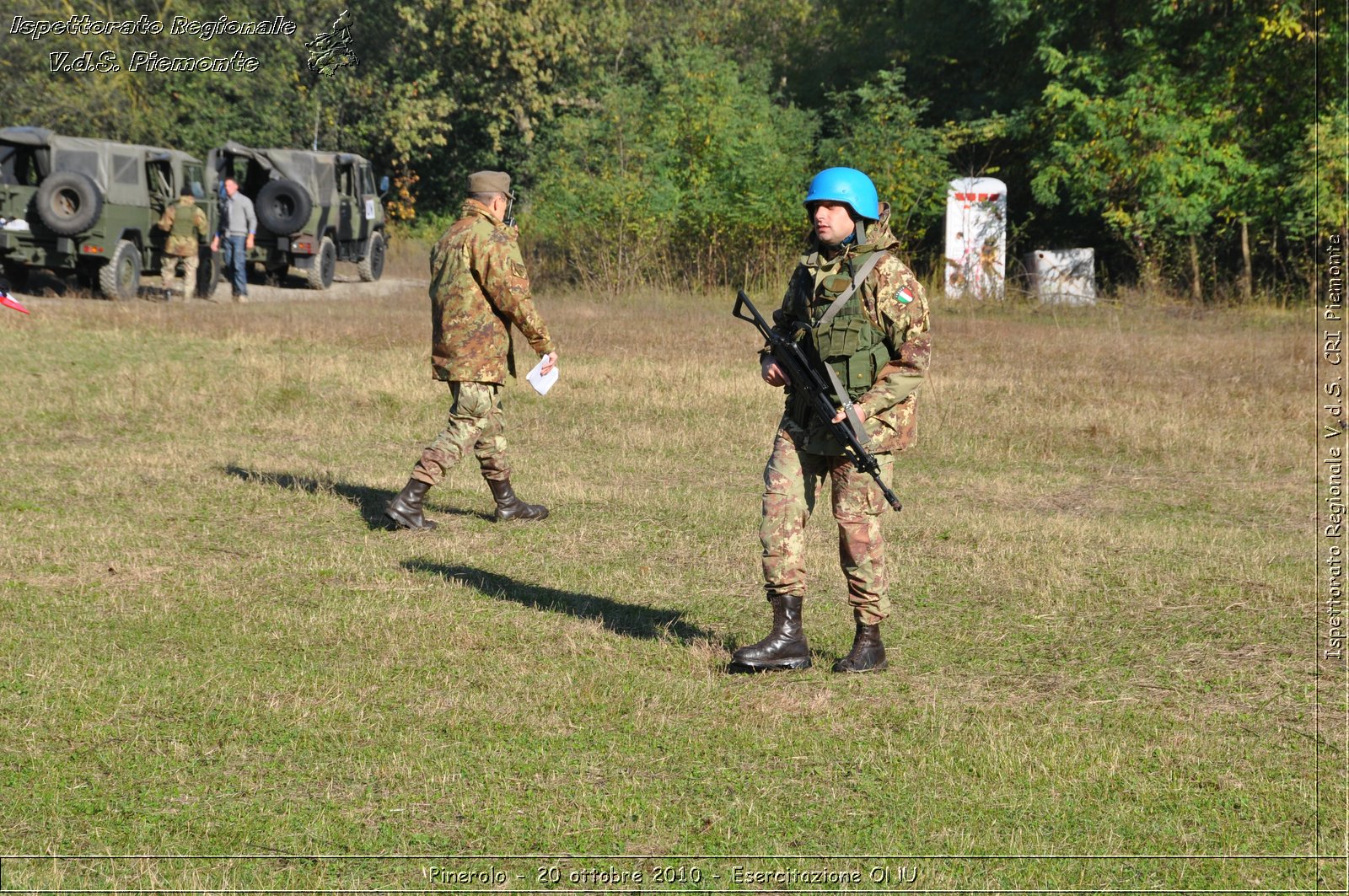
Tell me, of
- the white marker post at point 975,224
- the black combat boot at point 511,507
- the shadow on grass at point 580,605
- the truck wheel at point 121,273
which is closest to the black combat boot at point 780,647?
the shadow on grass at point 580,605

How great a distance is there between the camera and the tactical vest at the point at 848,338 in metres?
5.21

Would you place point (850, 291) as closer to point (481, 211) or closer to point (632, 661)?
point (632, 661)

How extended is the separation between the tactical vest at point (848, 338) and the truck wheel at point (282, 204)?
18696mm

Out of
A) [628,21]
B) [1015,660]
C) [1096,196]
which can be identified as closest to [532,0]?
[628,21]

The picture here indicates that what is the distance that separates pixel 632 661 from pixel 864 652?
35.4 inches

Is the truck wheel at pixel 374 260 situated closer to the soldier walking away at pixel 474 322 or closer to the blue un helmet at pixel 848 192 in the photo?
the soldier walking away at pixel 474 322

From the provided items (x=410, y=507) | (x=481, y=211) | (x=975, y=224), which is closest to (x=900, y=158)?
(x=975, y=224)

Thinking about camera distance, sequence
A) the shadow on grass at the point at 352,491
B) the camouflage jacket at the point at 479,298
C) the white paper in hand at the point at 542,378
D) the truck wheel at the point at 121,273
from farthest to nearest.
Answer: the truck wheel at the point at 121,273 → the shadow on grass at the point at 352,491 → the camouflage jacket at the point at 479,298 → the white paper in hand at the point at 542,378

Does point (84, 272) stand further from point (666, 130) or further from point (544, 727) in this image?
point (544, 727)

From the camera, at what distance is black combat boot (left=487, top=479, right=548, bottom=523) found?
27.3 ft

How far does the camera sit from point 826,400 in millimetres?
5211

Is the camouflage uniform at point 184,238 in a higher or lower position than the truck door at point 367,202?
lower

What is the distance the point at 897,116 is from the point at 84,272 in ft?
41.6

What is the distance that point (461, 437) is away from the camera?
26.1 feet
